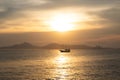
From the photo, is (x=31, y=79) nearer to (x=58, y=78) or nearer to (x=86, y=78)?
(x=58, y=78)

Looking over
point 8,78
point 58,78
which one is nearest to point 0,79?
point 8,78

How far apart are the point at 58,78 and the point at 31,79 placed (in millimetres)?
6715

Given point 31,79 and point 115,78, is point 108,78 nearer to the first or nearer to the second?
point 115,78

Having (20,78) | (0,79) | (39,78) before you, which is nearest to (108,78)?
(39,78)

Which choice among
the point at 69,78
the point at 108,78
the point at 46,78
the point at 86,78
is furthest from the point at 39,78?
the point at 108,78

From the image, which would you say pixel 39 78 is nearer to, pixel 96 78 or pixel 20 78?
pixel 20 78

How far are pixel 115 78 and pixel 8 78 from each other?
2626cm

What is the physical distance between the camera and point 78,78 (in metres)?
63.8

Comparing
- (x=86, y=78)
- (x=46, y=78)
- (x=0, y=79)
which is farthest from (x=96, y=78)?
(x=0, y=79)

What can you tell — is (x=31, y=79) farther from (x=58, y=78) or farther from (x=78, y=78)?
(x=78, y=78)

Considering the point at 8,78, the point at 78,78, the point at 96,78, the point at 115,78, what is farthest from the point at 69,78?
the point at 8,78

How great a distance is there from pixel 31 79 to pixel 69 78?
9.23m

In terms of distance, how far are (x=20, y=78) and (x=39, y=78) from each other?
483 centimetres

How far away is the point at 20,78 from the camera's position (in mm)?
65625
